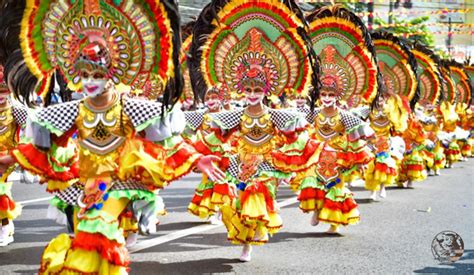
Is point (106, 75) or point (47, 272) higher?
point (106, 75)

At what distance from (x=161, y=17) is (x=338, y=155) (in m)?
5.10

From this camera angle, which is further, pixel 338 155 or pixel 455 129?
pixel 455 129

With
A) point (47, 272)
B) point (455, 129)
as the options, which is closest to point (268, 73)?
point (47, 272)

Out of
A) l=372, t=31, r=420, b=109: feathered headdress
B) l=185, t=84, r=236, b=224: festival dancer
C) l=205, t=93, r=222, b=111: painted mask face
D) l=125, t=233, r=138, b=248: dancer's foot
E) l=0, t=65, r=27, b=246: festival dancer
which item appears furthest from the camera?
l=372, t=31, r=420, b=109: feathered headdress

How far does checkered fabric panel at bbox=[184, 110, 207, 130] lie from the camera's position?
39.0 ft

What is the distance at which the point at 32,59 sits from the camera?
19.3 feet

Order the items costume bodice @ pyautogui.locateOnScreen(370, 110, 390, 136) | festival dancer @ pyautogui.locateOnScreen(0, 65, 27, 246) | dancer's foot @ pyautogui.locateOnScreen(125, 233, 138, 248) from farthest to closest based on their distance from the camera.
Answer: costume bodice @ pyautogui.locateOnScreen(370, 110, 390, 136), dancer's foot @ pyautogui.locateOnScreen(125, 233, 138, 248), festival dancer @ pyautogui.locateOnScreen(0, 65, 27, 246)

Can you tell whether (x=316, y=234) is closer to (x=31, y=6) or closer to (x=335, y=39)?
(x=335, y=39)

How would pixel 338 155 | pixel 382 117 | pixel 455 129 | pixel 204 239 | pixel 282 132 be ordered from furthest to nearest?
pixel 455 129, pixel 382 117, pixel 338 155, pixel 204 239, pixel 282 132

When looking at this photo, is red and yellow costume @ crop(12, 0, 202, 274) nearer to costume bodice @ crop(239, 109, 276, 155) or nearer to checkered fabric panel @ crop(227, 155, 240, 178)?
costume bodice @ crop(239, 109, 276, 155)

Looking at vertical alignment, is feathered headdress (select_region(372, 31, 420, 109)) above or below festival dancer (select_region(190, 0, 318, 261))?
above

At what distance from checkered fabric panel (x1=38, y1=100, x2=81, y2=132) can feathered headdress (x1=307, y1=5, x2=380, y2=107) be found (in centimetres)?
538

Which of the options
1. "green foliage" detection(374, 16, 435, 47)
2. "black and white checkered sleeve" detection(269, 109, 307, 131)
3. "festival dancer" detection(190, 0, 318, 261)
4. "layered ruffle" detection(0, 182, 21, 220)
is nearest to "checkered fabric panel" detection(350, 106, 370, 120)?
"festival dancer" detection(190, 0, 318, 261)

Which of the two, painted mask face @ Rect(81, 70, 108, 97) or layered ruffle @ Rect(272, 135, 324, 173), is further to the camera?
layered ruffle @ Rect(272, 135, 324, 173)
